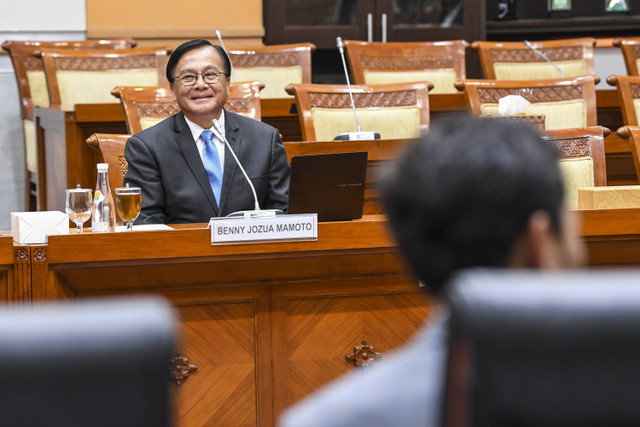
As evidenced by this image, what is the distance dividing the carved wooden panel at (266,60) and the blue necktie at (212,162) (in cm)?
166

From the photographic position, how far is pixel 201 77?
9.34 ft

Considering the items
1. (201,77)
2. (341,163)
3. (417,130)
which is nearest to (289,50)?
(417,130)

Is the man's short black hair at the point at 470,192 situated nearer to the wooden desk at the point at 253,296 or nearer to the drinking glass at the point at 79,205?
the wooden desk at the point at 253,296

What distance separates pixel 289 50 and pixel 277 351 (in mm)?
2508

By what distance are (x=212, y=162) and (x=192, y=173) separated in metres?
0.08

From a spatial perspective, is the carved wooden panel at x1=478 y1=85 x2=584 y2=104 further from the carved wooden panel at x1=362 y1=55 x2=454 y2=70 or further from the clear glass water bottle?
the clear glass water bottle

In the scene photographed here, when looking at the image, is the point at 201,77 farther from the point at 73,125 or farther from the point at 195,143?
the point at 73,125

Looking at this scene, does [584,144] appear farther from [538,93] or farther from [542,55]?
[542,55]

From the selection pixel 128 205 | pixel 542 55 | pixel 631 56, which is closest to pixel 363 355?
pixel 128 205

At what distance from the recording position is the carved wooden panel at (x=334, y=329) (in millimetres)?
2168

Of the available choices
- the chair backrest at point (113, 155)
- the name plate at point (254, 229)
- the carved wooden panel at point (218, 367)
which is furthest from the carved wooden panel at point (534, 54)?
the carved wooden panel at point (218, 367)

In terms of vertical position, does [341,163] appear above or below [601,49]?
below

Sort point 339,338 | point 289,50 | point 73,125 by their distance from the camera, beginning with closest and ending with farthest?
1. point 339,338
2. point 73,125
3. point 289,50

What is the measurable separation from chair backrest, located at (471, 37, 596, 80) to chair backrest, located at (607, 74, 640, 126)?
82 centimetres
